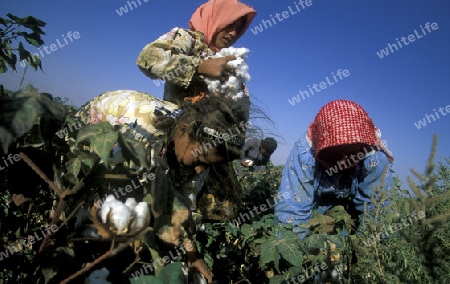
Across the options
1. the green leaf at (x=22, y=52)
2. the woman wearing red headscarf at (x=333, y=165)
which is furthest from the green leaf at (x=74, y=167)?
the woman wearing red headscarf at (x=333, y=165)

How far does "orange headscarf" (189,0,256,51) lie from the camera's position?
2.50m

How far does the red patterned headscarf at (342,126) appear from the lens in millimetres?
2064

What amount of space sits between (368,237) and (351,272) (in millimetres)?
188

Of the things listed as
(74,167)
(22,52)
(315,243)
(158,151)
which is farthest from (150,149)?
(22,52)

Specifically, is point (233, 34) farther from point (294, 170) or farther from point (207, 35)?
point (294, 170)

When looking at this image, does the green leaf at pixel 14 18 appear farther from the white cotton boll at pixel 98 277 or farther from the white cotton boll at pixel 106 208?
the white cotton boll at pixel 98 277

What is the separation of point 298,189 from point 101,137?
6.48ft

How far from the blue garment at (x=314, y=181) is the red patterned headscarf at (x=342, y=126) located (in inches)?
5.6

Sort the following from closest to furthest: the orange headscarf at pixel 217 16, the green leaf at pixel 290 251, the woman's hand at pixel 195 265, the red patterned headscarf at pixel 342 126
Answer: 1. the woman's hand at pixel 195 265
2. the green leaf at pixel 290 251
3. the red patterned headscarf at pixel 342 126
4. the orange headscarf at pixel 217 16

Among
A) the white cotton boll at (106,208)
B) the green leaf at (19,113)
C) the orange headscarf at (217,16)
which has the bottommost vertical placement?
the white cotton boll at (106,208)

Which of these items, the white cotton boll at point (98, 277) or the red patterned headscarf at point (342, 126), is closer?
the white cotton boll at point (98, 277)

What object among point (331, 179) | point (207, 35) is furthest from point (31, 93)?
point (331, 179)

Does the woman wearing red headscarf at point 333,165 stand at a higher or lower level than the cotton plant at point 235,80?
lower

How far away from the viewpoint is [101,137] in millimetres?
694
